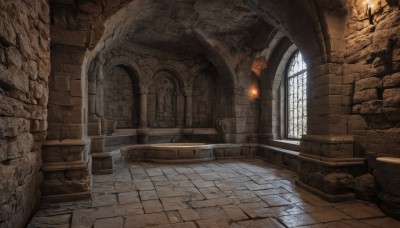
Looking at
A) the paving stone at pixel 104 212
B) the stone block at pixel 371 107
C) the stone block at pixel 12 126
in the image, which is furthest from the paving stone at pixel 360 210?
the stone block at pixel 12 126

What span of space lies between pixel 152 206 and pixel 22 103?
1944 millimetres

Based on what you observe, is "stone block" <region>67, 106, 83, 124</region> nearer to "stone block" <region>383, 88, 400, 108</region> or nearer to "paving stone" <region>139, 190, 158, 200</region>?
"paving stone" <region>139, 190, 158, 200</region>

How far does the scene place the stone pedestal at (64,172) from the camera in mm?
3230

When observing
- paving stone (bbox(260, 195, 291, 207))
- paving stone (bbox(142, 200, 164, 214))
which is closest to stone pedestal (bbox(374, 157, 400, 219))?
paving stone (bbox(260, 195, 291, 207))

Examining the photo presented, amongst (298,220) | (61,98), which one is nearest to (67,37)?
(61,98)

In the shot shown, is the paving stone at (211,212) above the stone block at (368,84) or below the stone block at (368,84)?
below

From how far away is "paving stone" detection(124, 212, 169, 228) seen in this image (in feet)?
8.42

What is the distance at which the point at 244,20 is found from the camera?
18.8 feet

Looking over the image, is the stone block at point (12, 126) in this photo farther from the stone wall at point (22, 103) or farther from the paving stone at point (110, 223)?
the paving stone at point (110, 223)

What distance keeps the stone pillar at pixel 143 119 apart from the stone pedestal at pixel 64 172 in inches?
148

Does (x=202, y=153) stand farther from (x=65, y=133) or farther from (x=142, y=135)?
(x=65, y=133)

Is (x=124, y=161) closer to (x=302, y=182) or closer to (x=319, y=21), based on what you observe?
(x=302, y=182)

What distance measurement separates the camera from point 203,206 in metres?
3.10

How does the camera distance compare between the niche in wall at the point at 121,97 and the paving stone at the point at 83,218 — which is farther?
the niche in wall at the point at 121,97
